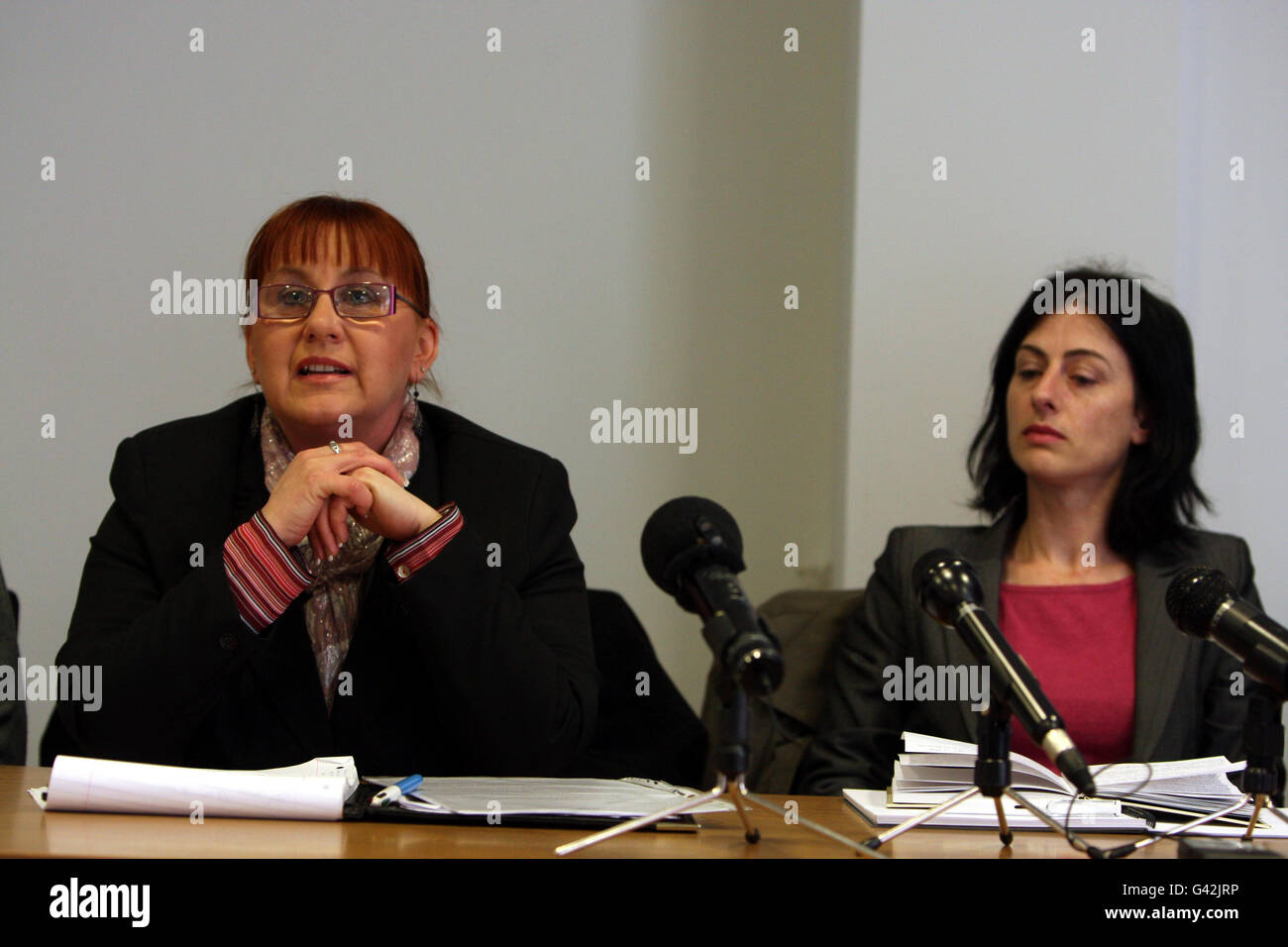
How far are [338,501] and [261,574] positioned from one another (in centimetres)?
14

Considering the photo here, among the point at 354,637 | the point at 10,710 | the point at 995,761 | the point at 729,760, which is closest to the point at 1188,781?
the point at 995,761

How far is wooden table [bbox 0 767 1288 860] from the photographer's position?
1.06 metres

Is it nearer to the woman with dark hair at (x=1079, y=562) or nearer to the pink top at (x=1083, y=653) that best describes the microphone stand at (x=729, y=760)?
the woman with dark hair at (x=1079, y=562)

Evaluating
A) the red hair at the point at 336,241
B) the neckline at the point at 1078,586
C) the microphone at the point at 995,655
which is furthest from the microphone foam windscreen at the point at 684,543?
the neckline at the point at 1078,586

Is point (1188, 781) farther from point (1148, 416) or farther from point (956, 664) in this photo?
point (1148, 416)

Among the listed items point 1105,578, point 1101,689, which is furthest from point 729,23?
point 1101,689

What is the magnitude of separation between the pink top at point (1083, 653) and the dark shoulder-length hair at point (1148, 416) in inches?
4.9

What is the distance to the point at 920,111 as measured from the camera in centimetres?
257

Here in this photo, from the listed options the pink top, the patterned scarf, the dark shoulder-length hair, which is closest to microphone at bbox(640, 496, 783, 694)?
the patterned scarf

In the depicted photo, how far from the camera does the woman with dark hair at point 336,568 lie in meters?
1.58

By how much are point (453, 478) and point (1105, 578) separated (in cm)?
119

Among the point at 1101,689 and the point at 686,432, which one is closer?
the point at 1101,689
